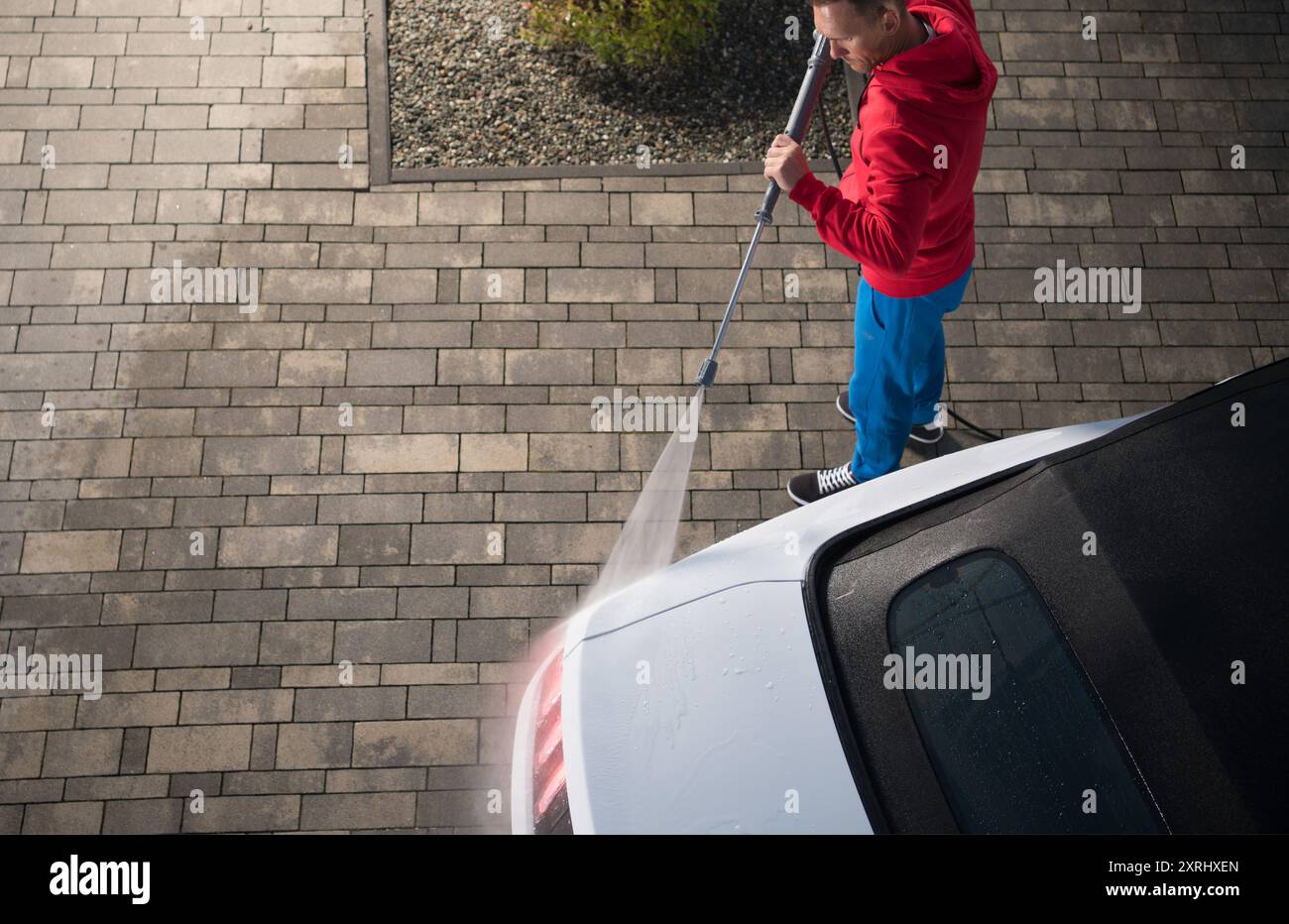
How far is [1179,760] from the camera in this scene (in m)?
2.51

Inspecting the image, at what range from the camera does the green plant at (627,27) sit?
5977 millimetres

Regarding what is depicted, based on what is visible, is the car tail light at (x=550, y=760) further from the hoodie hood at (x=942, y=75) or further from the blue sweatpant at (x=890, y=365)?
the hoodie hood at (x=942, y=75)

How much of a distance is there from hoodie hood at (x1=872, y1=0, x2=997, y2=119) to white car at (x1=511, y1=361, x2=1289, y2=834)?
1.18m

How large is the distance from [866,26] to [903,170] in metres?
0.46

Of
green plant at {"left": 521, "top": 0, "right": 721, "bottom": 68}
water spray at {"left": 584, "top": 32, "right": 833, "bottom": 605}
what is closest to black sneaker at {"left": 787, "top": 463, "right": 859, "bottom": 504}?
water spray at {"left": 584, "top": 32, "right": 833, "bottom": 605}

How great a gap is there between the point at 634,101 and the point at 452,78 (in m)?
1.08

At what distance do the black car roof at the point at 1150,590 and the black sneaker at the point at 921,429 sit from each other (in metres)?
1.88

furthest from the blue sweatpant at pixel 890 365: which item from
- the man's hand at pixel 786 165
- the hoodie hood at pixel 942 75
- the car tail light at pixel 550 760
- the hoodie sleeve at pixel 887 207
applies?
the car tail light at pixel 550 760

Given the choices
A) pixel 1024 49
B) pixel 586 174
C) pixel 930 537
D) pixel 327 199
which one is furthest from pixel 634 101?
pixel 930 537

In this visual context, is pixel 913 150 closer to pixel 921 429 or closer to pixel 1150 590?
pixel 1150 590

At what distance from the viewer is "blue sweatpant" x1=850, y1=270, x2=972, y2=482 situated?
13.5 ft

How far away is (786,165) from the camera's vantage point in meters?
3.74

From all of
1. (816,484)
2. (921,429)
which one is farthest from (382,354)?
(921,429)
